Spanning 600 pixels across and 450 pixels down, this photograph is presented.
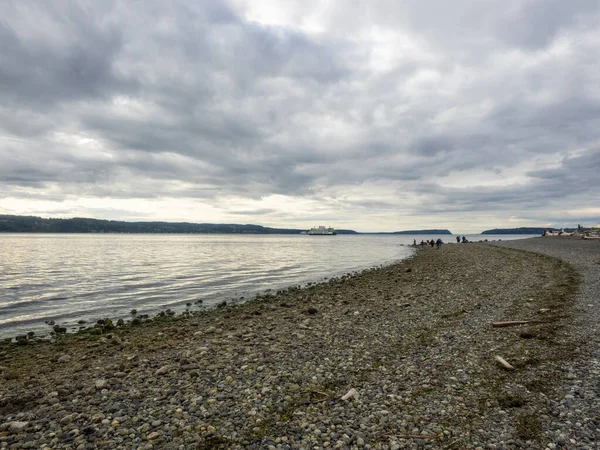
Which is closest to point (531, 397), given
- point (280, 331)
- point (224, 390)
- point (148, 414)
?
point (224, 390)

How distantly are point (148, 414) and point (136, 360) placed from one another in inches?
162

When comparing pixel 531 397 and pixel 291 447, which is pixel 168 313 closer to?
pixel 291 447

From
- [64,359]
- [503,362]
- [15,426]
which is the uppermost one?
[503,362]

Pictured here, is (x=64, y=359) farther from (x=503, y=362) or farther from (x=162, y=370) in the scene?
(x=503, y=362)

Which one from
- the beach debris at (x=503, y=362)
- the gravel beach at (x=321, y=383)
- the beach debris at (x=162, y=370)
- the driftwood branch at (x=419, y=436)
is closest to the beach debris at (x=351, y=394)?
the gravel beach at (x=321, y=383)

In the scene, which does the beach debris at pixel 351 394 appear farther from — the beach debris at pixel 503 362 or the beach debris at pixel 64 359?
the beach debris at pixel 64 359

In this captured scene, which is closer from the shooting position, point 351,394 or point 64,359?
point 351,394

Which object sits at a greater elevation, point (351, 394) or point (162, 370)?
point (351, 394)

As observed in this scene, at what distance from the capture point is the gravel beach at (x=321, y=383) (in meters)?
5.69

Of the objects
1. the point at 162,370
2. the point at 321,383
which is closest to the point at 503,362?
the point at 321,383

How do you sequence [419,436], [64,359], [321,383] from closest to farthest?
1. [419,436]
2. [321,383]
3. [64,359]

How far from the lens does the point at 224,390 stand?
25.2 feet

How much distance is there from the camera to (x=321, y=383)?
7.84 m

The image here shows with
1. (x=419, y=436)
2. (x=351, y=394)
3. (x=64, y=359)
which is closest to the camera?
(x=419, y=436)
